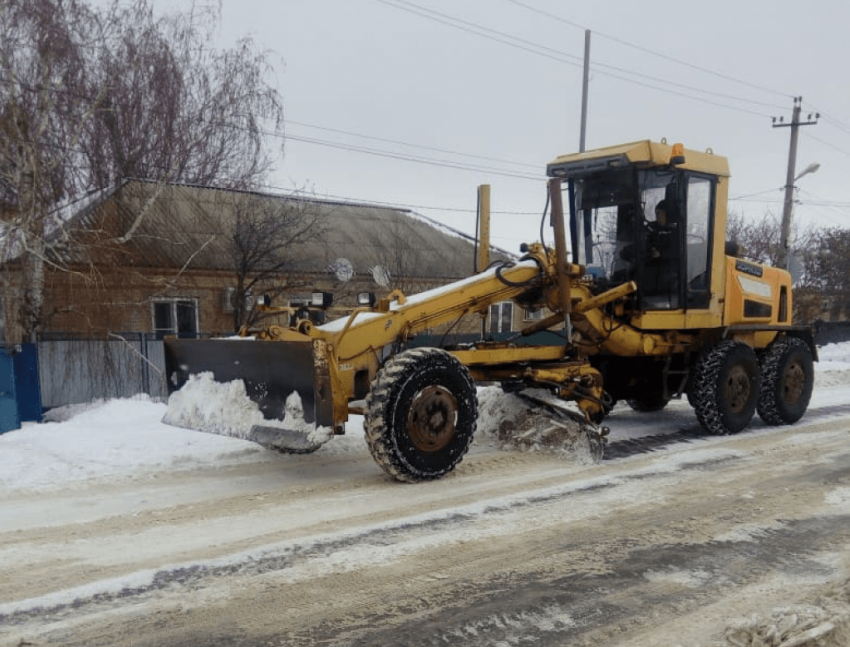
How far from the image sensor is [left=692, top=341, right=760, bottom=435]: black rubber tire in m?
8.30

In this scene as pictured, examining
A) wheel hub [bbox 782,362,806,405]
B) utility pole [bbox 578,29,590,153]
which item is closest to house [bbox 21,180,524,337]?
wheel hub [bbox 782,362,806,405]

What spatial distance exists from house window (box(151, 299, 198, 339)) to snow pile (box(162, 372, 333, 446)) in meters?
12.2

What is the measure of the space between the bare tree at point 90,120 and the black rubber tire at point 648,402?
9186 millimetres

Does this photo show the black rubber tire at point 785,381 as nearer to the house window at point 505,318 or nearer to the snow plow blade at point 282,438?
the snow plow blade at point 282,438

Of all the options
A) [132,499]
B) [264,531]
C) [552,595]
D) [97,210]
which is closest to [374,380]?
[264,531]

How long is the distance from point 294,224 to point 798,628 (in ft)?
51.5

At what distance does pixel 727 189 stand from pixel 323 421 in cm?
578

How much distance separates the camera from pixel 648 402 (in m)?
9.45

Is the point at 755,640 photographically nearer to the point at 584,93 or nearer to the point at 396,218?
the point at 584,93

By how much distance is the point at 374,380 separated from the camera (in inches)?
229

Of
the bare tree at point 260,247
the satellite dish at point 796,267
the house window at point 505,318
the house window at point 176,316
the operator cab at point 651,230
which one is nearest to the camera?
the operator cab at point 651,230

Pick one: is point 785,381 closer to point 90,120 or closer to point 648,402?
point 648,402

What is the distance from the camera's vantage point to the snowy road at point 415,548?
11.5 ft

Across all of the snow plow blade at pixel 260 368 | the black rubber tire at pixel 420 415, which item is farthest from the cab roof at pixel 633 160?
the snow plow blade at pixel 260 368
